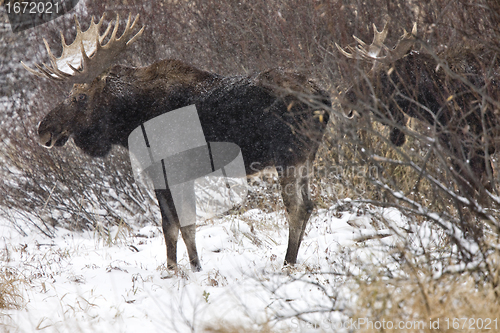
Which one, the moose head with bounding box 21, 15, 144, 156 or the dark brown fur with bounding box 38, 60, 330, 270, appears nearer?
the dark brown fur with bounding box 38, 60, 330, 270

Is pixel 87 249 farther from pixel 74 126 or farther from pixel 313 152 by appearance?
pixel 313 152

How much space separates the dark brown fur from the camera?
11.8 feet

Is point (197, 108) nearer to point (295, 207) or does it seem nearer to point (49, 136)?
point (295, 207)

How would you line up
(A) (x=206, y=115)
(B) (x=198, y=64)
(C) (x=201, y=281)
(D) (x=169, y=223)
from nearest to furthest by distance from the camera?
(C) (x=201, y=281)
(A) (x=206, y=115)
(D) (x=169, y=223)
(B) (x=198, y=64)

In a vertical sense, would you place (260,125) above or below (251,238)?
above

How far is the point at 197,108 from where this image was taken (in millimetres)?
3736

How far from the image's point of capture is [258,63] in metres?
7.07

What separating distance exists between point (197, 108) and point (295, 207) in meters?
1.18

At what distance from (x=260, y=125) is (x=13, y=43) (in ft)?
24.5

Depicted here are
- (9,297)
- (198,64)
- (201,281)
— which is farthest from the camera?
(198,64)

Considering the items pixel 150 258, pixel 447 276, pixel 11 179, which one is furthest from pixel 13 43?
pixel 447 276

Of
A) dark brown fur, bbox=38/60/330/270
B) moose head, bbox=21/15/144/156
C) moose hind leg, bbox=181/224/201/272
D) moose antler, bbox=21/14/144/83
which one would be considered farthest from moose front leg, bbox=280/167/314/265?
moose antler, bbox=21/14/144/83

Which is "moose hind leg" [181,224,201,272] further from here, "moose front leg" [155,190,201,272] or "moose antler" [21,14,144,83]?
"moose antler" [21,14,144,83]

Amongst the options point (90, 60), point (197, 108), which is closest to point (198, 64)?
point (90, 60)
